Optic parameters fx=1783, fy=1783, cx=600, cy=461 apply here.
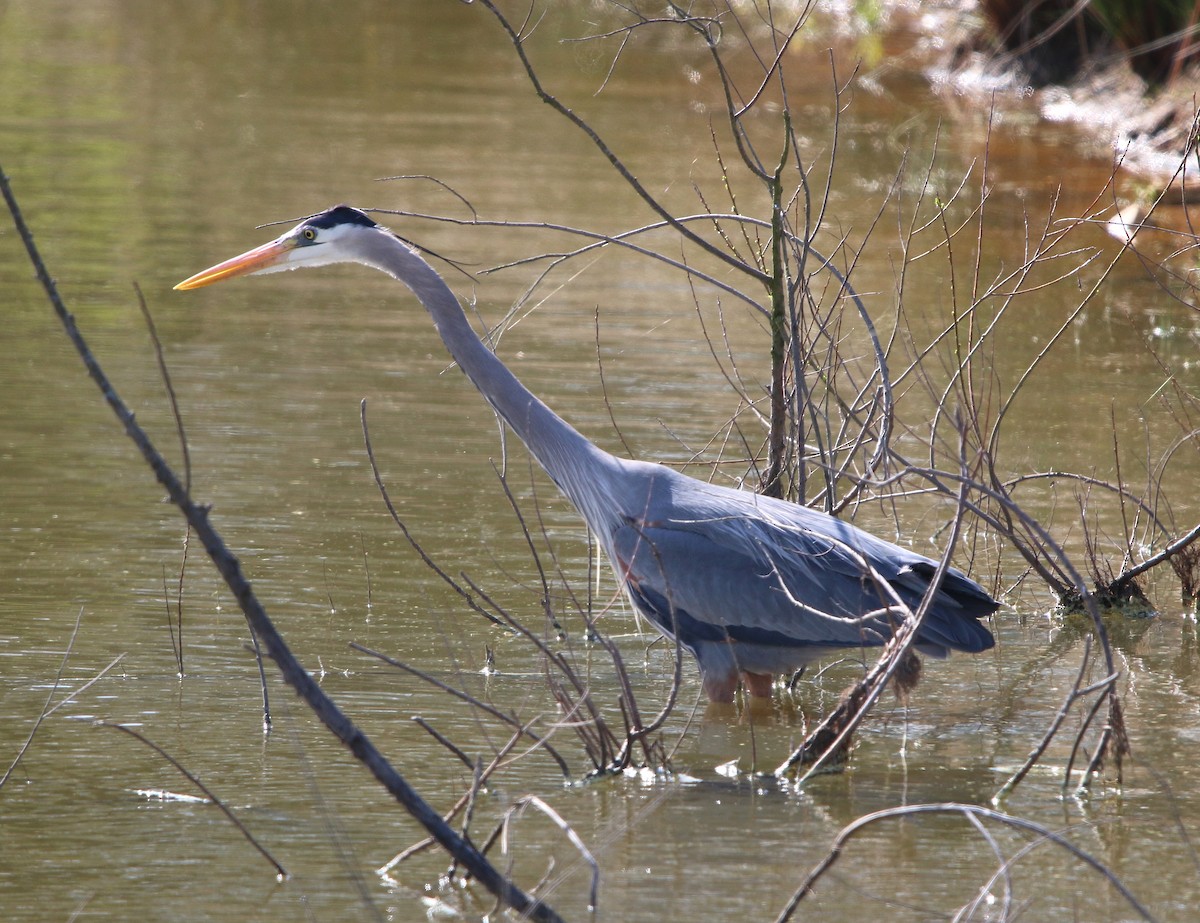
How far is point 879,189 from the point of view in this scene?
15.3m

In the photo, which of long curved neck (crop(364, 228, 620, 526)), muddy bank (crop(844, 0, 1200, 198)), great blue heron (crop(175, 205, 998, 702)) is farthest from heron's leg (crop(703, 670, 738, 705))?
muddy bank (crop(844, 0, 1200, 198))

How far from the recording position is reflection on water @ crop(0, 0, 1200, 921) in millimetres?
4523

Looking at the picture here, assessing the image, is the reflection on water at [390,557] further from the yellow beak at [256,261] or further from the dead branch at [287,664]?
the yellow beak at [256,261]

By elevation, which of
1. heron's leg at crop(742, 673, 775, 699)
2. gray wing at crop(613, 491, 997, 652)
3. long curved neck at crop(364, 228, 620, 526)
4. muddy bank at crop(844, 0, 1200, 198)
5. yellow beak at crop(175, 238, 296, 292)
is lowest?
heron's leg at crop(742, 673, 775, 699)

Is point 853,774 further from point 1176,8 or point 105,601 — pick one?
point 1176,8

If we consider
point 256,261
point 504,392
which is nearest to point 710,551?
point 504,392

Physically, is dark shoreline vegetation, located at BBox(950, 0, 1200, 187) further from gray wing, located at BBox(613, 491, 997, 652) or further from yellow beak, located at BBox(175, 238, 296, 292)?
yellow beak, located at BBox(175, 238, 296, 292)

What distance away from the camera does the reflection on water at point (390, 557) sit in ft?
14.8

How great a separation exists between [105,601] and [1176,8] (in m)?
14.8

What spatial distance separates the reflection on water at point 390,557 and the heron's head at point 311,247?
918mm

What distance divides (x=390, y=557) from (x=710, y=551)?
1774 millimetres

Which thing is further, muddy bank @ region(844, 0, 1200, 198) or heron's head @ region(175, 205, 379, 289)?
muddy bank @ region(844, 0, 1200, 198)

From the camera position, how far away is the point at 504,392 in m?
6.10

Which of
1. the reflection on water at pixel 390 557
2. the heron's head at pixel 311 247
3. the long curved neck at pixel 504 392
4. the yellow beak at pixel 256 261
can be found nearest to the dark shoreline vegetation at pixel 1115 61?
the reflection on water at pixel 390 557
